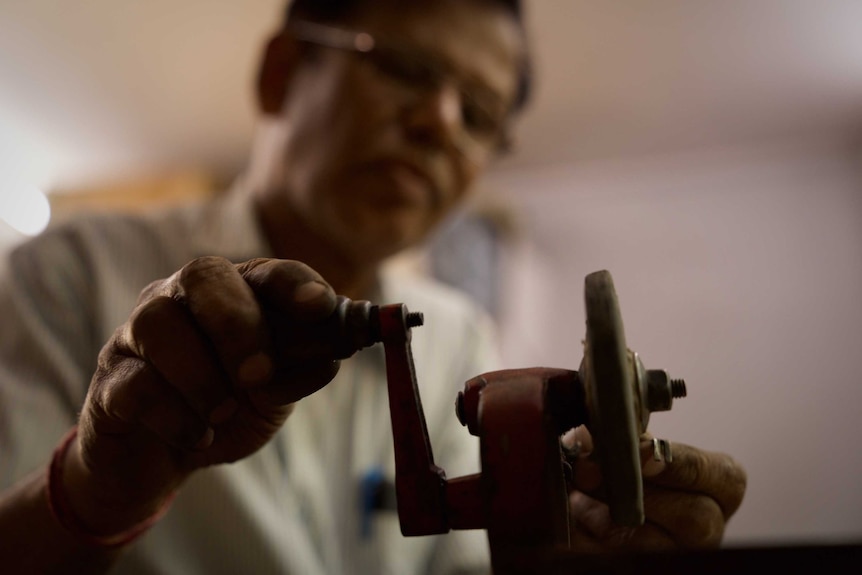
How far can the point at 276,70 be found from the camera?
2.93ft

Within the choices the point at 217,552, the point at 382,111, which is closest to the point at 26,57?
the point at 382,111

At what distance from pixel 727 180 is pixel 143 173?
167 centimetres

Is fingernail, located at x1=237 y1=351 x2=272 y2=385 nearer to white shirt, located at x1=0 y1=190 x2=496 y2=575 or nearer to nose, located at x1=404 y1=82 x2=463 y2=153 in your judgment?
white shirt, located at x1=0 y1=190 x2=496 y2=575

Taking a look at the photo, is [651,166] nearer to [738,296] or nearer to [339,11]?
[738,296]

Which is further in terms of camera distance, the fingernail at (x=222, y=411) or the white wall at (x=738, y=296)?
the white wall at (x=738, y=296)

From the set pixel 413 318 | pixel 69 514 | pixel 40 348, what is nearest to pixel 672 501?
pixel 413 318

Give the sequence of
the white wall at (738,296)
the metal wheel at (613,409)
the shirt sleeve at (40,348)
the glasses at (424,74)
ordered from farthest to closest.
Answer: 1. the glasses at (424,74)
2. the white wall at (738,296)
3. the shirt sleeve at (40,348)
4. the metal wheel at (613,409)

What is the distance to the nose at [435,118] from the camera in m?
0.75

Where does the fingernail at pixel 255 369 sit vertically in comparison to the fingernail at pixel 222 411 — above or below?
above

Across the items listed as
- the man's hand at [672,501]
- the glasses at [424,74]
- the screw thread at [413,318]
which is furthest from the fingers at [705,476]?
the glasses at [424,74]

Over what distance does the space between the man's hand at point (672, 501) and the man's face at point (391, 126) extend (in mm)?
463

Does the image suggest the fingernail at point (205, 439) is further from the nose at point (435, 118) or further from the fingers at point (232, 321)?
the nose at point (435, 118)

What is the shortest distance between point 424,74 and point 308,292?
58 centimetres

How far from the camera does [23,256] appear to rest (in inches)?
26.9
